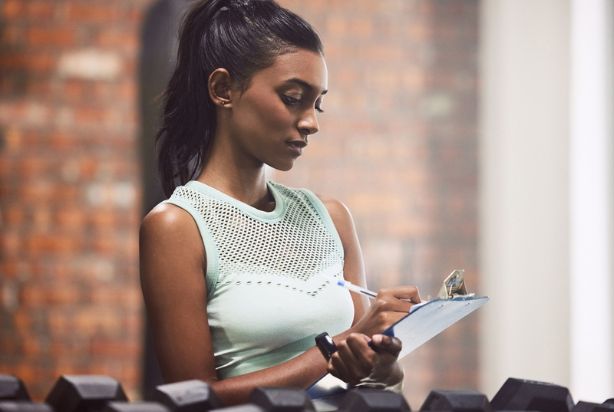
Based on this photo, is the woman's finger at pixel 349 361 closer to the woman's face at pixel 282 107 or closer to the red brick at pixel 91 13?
the woman's face at pixel 282 107

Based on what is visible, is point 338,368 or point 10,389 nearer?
point 10,389

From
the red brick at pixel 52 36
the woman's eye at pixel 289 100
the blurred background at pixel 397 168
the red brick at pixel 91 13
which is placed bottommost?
the blurred background at pixel 397 168

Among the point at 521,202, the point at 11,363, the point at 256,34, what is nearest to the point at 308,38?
the point at 256,34

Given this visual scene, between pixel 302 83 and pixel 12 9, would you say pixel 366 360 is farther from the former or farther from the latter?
pixel 12 9

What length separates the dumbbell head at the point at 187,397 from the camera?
2.31 ft

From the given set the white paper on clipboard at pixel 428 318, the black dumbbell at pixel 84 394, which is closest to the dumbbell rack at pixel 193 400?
the black dumbbell at pixel 84 394

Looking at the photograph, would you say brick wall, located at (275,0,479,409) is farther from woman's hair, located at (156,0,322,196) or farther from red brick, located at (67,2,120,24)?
woman's hair, located at (156,0,322,196)

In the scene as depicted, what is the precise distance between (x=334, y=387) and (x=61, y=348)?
2683 millimetres

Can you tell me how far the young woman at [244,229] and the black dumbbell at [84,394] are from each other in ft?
1.31

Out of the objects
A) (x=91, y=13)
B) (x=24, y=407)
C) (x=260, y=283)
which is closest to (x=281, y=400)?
(x=24, y=407)

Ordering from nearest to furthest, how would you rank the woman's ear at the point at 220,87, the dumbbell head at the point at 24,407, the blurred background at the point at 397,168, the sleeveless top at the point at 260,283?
the dumbbell head at the point at 24,407 < the sleeveless top at the point at 260,283 < the woman's ear at the point at 220,87 < the blurred background at the point at 397,168

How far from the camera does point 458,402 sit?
2.43ft

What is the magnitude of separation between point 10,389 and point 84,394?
64 mm

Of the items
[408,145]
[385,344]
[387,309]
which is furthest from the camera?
[408,145]
